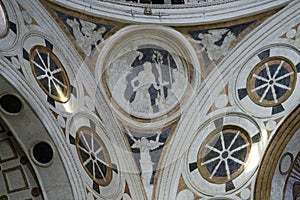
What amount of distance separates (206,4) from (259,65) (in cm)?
180

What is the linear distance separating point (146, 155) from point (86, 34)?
2966 mm

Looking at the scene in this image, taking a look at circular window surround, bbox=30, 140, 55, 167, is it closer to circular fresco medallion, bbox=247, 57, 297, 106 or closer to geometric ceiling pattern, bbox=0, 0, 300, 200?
geometric ceiling pattern, bbox=0, 0, 300, 200

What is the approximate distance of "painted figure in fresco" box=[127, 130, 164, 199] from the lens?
1562 cm

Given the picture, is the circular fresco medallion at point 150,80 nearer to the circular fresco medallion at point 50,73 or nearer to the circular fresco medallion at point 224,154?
the circular fresco medallion at point 224,154

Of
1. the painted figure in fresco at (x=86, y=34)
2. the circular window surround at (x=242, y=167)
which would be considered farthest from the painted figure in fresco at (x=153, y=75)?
the circular window surround at (x=242, y=167)

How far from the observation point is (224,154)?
15648 millimetres

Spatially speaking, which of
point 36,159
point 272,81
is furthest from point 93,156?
point 272,81

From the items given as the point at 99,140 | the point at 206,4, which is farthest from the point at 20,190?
the point at 206,4

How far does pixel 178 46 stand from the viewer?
16000 mm

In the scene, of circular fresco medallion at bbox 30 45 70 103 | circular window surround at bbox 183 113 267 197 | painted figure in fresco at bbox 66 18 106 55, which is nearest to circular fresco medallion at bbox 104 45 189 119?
painted figure in fresco at bbox 66 18 106 55

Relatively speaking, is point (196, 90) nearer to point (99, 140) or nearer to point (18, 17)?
point (99, 140)

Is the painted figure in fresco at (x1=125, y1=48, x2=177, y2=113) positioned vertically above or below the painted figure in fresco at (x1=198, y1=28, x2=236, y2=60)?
below

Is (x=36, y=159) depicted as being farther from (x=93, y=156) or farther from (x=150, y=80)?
(x=150, y=80)

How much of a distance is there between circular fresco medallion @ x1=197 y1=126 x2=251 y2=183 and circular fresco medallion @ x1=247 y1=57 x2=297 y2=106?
877 mm
